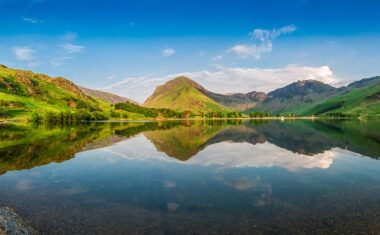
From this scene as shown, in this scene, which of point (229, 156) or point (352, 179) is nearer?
point (352, 179)

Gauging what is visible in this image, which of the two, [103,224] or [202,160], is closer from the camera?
[103,224]

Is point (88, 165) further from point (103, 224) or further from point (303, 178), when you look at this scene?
point (303, 178)

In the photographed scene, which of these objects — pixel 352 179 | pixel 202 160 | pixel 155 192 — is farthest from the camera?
pixel 202 160

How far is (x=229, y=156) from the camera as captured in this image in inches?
2452

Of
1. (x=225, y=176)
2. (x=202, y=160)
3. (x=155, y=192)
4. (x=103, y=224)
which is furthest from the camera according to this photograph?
(x=202, y=160)

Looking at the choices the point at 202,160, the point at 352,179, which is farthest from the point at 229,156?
the point at 352,179

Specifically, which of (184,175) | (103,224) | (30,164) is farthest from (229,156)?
(103,224)

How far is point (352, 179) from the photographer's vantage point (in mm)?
39375

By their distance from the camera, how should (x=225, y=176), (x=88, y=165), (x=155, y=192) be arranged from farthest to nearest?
(x=88, y=165)
(x=225, y=176)
(x=155, y=192)

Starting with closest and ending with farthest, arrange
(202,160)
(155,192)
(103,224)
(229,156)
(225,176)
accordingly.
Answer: (103,224), (155,192), (225,176), (202,160), (229,156)

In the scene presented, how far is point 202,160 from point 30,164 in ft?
101

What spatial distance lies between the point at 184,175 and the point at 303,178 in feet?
53.9

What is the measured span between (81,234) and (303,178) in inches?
1181

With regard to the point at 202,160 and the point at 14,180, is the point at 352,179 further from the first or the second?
the point at 14,180
